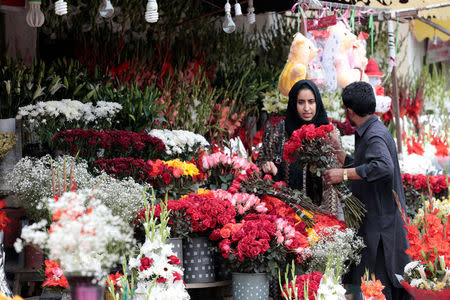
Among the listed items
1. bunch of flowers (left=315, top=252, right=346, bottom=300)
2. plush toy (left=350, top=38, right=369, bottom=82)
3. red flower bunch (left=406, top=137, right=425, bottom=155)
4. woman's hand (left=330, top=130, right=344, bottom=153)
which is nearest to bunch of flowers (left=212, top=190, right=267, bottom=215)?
woman's hand (left=330, top=130, right=344, bottom=153)

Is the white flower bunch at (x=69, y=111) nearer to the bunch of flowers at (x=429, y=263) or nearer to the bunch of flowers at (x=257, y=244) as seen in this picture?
the bunch of flowers at (x=257, y=244)

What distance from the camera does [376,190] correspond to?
10.7 feet

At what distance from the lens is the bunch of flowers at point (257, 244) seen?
2928mm

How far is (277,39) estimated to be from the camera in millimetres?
6656

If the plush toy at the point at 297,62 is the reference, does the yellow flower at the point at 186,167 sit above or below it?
below

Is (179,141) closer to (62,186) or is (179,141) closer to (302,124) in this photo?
(302,124)

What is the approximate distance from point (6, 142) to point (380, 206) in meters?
2.17

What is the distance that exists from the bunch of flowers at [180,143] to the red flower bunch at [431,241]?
1724 mm

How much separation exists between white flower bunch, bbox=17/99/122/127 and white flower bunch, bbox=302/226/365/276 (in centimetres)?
167

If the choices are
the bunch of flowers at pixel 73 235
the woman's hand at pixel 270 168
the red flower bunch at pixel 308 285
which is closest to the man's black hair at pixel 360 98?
the woman's hand at pixel 270 168

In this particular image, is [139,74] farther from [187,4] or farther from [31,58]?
[187,4]

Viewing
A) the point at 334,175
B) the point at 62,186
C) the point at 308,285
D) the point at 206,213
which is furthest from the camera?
the point at 334,175

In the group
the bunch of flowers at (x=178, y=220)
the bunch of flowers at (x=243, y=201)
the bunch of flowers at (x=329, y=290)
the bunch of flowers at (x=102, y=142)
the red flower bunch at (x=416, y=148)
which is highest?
the red flower bunch at (x=416, y=148)

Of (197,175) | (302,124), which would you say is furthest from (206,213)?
(302,124)
